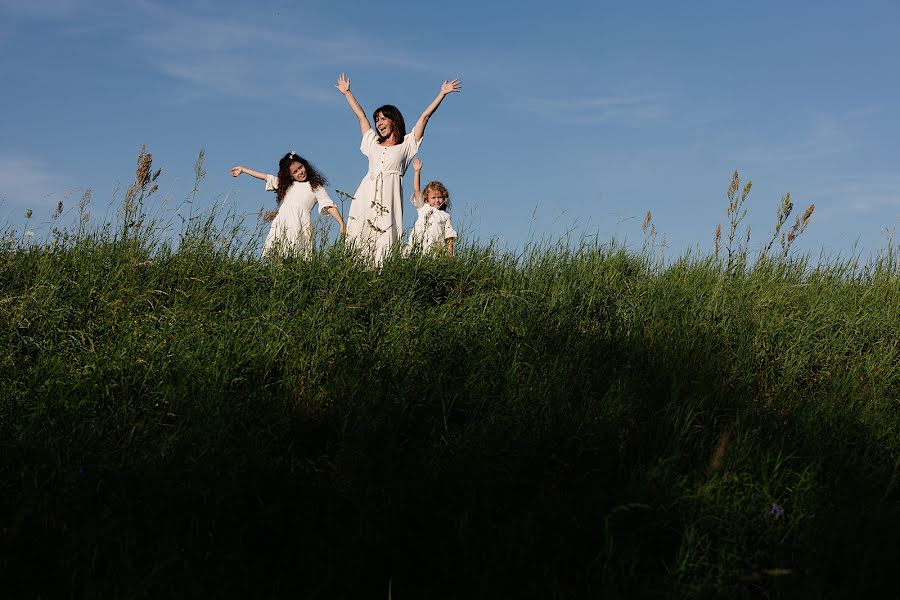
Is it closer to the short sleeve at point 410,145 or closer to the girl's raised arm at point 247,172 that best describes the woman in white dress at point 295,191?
the girl's raised arm at point 247,172

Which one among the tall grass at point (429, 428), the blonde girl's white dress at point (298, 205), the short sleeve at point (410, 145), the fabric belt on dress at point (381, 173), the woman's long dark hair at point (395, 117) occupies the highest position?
the woman's long dark hair at point (395, 117)

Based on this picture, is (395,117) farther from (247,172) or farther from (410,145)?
(247,172)

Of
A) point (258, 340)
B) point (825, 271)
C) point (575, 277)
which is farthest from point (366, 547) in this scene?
point (825, 271)

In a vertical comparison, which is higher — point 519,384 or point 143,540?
point 519,384

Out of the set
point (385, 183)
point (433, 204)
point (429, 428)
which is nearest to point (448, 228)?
point (433, 204)

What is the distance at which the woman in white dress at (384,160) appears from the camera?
8.02 m

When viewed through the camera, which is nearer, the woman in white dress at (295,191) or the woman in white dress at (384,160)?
the woman in white dress at (384,160)

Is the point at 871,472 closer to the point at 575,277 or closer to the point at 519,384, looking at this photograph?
the point at 519,384

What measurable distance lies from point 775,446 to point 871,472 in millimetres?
592

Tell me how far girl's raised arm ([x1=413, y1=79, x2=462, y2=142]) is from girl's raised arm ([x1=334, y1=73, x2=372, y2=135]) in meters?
0.66

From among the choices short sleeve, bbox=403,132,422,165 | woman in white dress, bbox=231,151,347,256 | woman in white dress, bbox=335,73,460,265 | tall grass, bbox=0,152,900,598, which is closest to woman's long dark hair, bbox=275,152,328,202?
woman in white dress, bbox=231,151,347,256

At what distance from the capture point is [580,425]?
147 inches

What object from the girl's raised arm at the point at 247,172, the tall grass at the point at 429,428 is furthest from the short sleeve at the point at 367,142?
the tall grass at the point at 429,428

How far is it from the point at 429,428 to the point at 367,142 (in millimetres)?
5077
